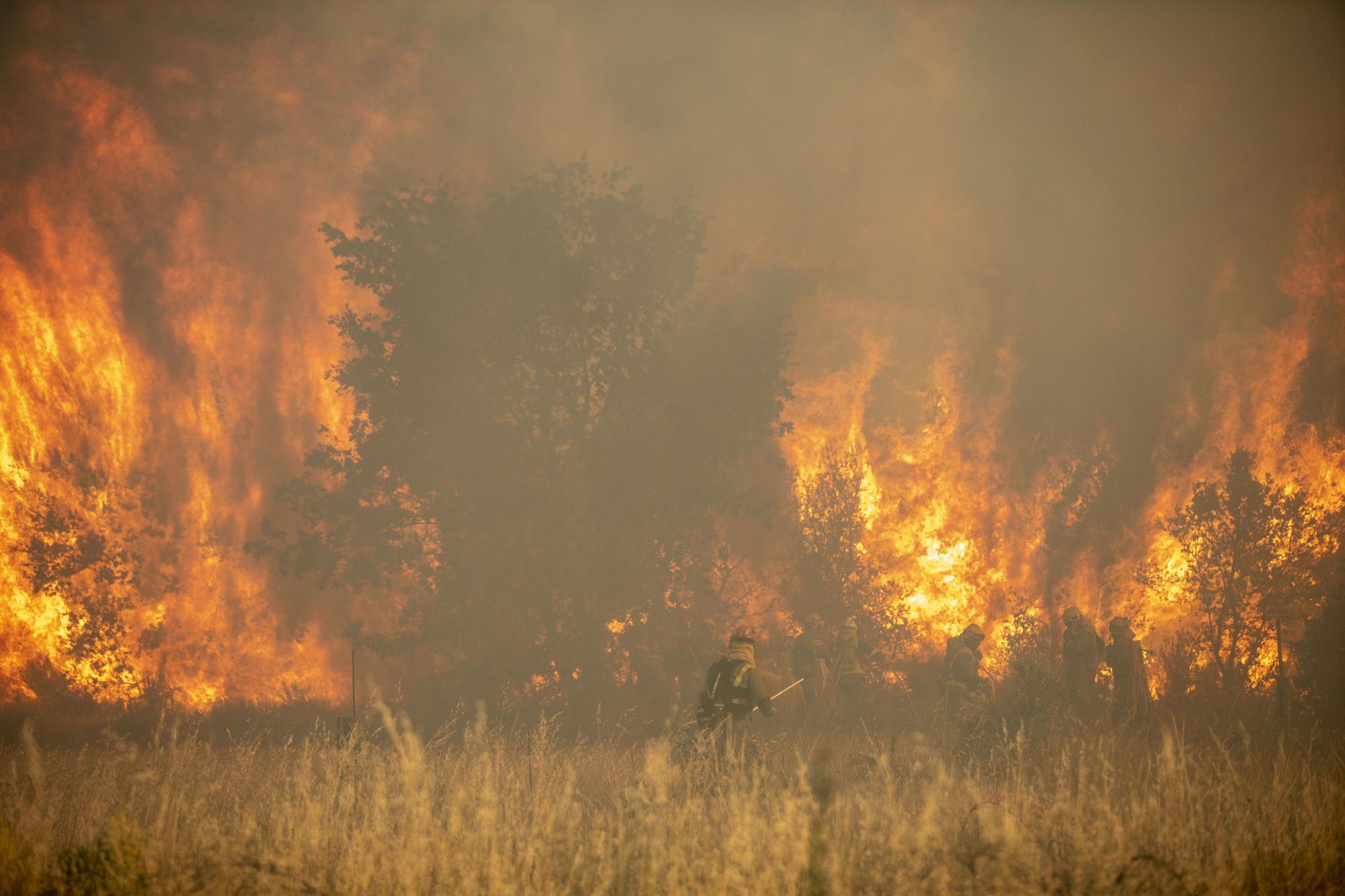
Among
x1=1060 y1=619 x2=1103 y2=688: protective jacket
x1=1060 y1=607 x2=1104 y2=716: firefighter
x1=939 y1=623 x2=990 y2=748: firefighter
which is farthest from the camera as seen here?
x1=1060 y1=619 x2=1103 y2=688: protective jacket

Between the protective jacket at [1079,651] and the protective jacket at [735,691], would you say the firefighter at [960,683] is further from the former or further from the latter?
the protective jacket at [735,691]

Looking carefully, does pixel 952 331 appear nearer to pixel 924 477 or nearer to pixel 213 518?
pixel 924 477

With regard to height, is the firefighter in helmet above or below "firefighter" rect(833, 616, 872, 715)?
below

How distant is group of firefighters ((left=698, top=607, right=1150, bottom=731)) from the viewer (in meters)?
10.6

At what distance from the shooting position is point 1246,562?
73.2 feet

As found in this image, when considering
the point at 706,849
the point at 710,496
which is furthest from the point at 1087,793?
the point at 710,496

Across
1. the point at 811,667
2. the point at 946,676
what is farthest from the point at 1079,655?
the point at 811,667

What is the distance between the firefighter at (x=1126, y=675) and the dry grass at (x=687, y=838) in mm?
6229

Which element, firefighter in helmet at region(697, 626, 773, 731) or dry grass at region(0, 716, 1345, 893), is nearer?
dry grass at region(0, 716, 1345, 893)

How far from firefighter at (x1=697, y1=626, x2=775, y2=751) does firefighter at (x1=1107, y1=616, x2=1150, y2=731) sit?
7.72 metres

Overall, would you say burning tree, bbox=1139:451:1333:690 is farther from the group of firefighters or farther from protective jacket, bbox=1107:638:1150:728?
protective jacket, bbox=1107:638:1150:728

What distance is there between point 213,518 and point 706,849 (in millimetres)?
25171

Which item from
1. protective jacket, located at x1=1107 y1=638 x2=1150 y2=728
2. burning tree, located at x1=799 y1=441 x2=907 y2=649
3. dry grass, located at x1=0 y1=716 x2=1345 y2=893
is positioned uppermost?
burning tree, located at x1=799 y1=441 x2=907 y2=649

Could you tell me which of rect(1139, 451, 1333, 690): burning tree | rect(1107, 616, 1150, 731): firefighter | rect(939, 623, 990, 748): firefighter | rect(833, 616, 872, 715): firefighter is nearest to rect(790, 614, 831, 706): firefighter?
rect(833, 616, 872, 715): firefighter
